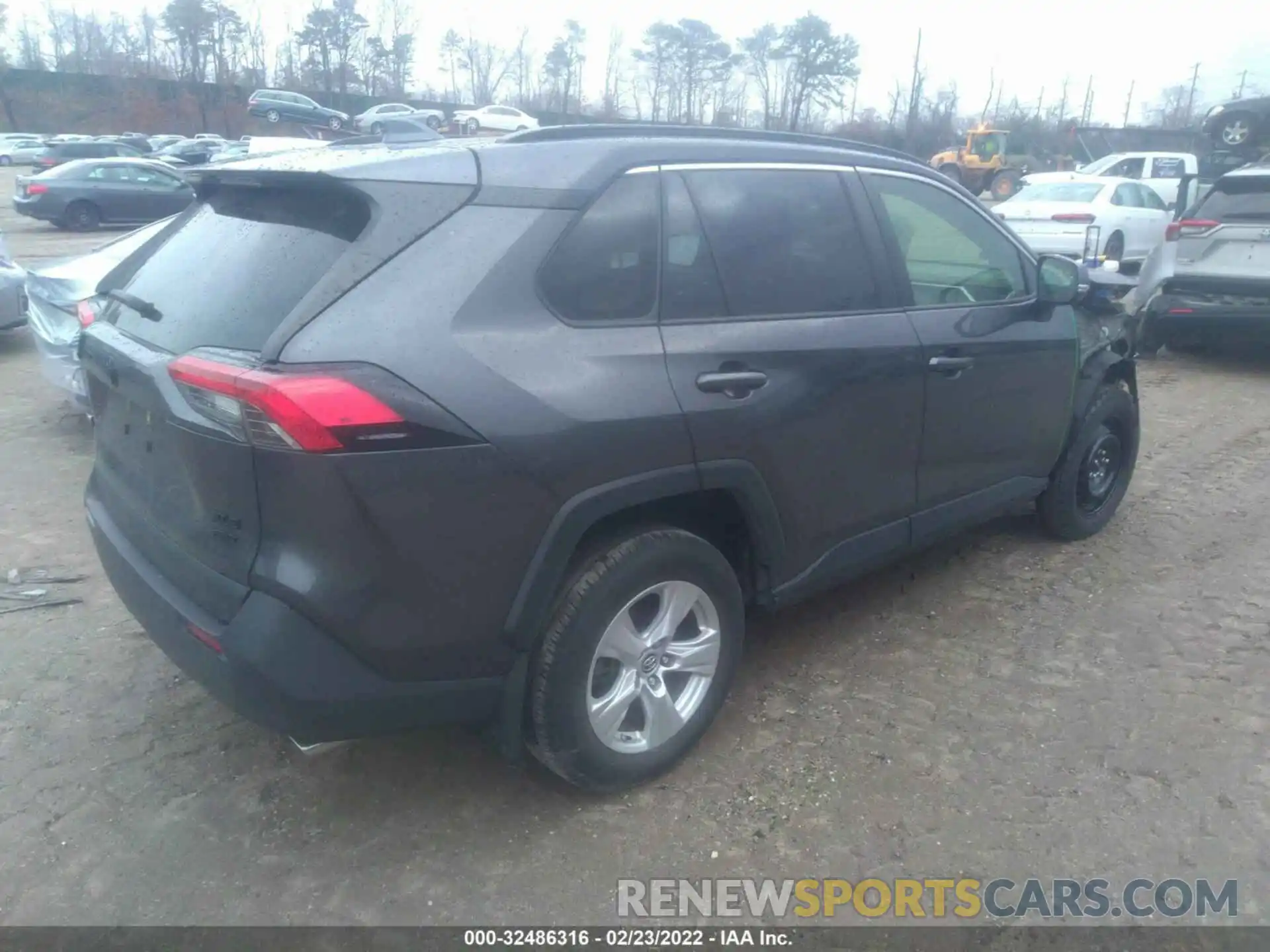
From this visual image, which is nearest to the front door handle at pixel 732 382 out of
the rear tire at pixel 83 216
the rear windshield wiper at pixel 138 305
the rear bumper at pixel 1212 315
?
the rear windshield wiper at pixel 138 305

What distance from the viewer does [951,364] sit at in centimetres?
382

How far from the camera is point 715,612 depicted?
3221 mm

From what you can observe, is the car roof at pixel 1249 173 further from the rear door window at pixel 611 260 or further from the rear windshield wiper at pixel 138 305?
the rear windshield wiper at pixel 138 305

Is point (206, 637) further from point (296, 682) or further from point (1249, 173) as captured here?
point (1249, 173)

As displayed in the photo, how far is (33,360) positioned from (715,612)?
307 inches

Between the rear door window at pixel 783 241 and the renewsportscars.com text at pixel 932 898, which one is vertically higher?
the rear door window at pixel 783 241

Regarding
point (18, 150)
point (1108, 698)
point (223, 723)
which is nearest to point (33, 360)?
point (223, 723)

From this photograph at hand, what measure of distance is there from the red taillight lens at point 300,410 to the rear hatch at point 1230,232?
28.0ft

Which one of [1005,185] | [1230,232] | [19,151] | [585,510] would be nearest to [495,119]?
[1005,185]

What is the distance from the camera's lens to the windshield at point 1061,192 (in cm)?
1470

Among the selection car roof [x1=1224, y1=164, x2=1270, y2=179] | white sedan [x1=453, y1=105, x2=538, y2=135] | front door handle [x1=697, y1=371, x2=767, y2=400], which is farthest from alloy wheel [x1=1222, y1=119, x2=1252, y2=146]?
front door handle [x1=697, y1=371, x2=767, y2=400]

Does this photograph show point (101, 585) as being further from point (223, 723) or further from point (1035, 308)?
point (1035, 308)

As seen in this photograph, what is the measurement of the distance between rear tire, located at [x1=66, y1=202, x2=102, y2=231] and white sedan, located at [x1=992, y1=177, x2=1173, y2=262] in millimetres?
17347

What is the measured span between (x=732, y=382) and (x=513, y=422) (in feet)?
2.50
